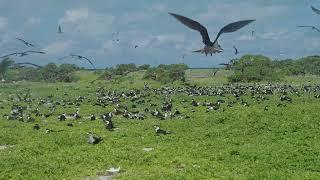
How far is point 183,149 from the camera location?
1959 cm

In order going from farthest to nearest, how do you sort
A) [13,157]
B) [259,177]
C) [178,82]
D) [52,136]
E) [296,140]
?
[178,82]
[52,136]
[296,140]
[13,157]
[259,177]

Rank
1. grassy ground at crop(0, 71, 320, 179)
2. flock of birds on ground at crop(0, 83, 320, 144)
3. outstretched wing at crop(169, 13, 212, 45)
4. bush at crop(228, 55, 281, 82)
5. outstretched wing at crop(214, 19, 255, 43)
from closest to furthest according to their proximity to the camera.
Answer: outstretched wing at crop(169, 13, 212, 45)
outstretched wing at crop(214, 19, 255, 43)
grassy ground at crop(0, 71, 320, 179)
flock of birds on ground at crop(0, 83, 320, 144)
bush at crop(228, 55, 281, 82)

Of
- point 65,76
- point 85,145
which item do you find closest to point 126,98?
point 85,145

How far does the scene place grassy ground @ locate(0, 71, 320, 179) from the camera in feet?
54.5

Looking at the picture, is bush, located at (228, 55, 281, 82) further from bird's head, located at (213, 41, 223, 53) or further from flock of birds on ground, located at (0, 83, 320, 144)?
bird's head, located at (213, 41, 223, 53)

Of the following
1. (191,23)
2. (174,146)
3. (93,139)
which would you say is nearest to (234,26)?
(191,23)

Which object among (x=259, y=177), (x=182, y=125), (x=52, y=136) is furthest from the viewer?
(x=182, y=125)

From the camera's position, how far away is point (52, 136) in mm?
23016

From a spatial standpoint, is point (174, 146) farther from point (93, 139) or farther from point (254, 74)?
point (254, 74)

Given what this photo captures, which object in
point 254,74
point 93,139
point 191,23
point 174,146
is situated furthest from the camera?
point 254,74

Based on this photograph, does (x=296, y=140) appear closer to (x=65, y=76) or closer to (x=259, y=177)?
(x=259, y=177)

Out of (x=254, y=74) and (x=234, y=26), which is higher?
(x=234, y=26)

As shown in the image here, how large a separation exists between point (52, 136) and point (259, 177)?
10247 mm

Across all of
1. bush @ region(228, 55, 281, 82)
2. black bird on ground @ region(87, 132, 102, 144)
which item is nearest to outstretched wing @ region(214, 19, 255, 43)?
black bird on ground @ region(87, 132, 102, 144)
